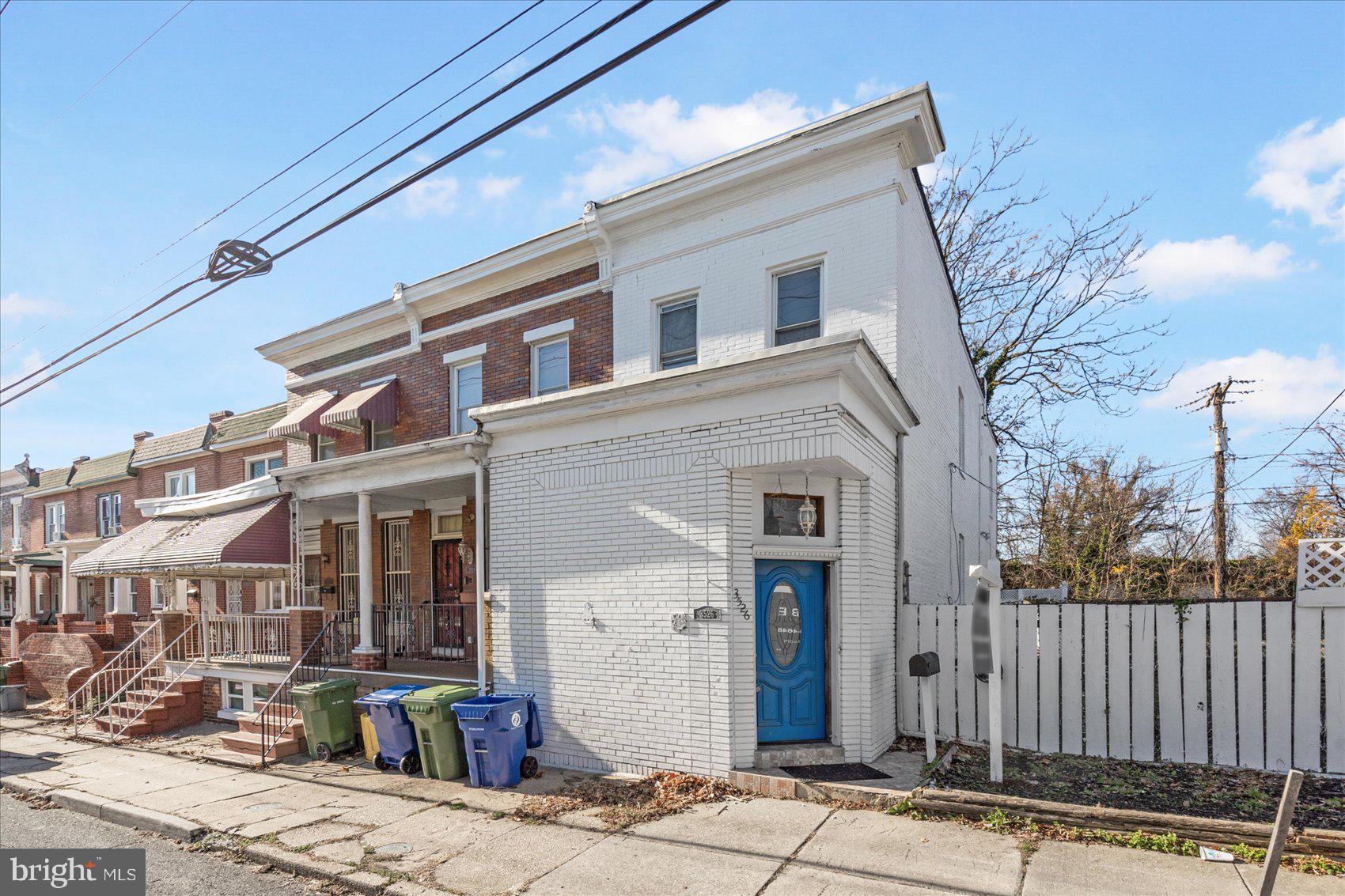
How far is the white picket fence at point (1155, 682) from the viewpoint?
8.09 meters

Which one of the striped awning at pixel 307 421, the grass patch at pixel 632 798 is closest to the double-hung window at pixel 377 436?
the striped awning at pixel 307 421

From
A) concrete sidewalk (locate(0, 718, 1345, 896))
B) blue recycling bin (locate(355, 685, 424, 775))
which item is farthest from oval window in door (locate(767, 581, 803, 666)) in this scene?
blue recycling bin (locate(355, 685, 424, 775))

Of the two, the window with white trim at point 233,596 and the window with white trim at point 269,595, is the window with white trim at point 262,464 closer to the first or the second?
the window with white trim at point 233,596

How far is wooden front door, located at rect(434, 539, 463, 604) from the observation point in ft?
50.2

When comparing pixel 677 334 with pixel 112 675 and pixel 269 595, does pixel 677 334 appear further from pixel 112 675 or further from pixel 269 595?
pixel 112 675

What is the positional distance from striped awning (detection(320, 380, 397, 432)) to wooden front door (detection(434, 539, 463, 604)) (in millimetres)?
2611

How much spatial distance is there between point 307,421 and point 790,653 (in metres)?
11.1

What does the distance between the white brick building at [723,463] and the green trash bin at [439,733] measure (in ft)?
3.02

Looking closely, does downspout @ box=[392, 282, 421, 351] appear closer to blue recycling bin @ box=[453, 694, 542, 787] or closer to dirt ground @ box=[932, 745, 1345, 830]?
blue recycling bin @ box=[453, 694, 542, 787]

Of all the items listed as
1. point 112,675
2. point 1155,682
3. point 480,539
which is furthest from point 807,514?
point 112,675

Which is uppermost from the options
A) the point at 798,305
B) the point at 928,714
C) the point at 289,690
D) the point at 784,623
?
the point at 798,305

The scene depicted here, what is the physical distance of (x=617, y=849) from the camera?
6.82m

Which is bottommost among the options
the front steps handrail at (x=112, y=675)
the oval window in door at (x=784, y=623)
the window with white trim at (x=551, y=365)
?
the front steps handrail at (x=112, y=675)

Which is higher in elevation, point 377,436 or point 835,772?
point 377,436
